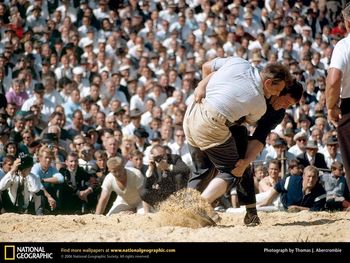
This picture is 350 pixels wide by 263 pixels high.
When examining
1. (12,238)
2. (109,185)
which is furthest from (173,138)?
(12,238)

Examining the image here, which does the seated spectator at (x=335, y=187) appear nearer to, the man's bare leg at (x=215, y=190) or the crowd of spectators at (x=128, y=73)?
→ the crowd of spectators at (x=128, y=73)

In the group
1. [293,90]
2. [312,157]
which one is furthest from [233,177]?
[312,157]

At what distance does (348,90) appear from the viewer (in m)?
6.50

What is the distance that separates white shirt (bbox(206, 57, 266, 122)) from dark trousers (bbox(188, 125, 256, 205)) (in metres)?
0.39

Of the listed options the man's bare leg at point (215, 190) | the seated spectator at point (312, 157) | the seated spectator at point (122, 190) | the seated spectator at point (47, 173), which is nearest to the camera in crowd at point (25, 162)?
the seated spectator at point (47, 173)

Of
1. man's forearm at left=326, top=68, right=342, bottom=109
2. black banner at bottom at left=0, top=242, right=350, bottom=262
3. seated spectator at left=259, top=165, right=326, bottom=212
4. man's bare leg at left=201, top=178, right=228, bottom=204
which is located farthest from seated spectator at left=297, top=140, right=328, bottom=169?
black banner at bottom at left=0, top=242, right=350, bottom=262

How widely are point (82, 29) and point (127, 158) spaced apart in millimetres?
4886

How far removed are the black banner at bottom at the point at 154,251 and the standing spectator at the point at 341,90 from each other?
3.14ft

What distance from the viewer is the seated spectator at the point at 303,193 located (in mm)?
10445

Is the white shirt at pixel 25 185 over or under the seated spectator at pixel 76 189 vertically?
over

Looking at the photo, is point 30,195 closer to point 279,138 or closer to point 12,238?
point 12,238

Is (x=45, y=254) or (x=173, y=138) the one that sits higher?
(x=45, y=254)

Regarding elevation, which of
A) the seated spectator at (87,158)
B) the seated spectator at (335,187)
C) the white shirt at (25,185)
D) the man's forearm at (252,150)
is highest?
the man's forearm at (252,150)

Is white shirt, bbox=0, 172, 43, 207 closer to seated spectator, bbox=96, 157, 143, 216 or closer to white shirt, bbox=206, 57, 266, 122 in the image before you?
seated spectator, bbox=96, 157, 143, 216
